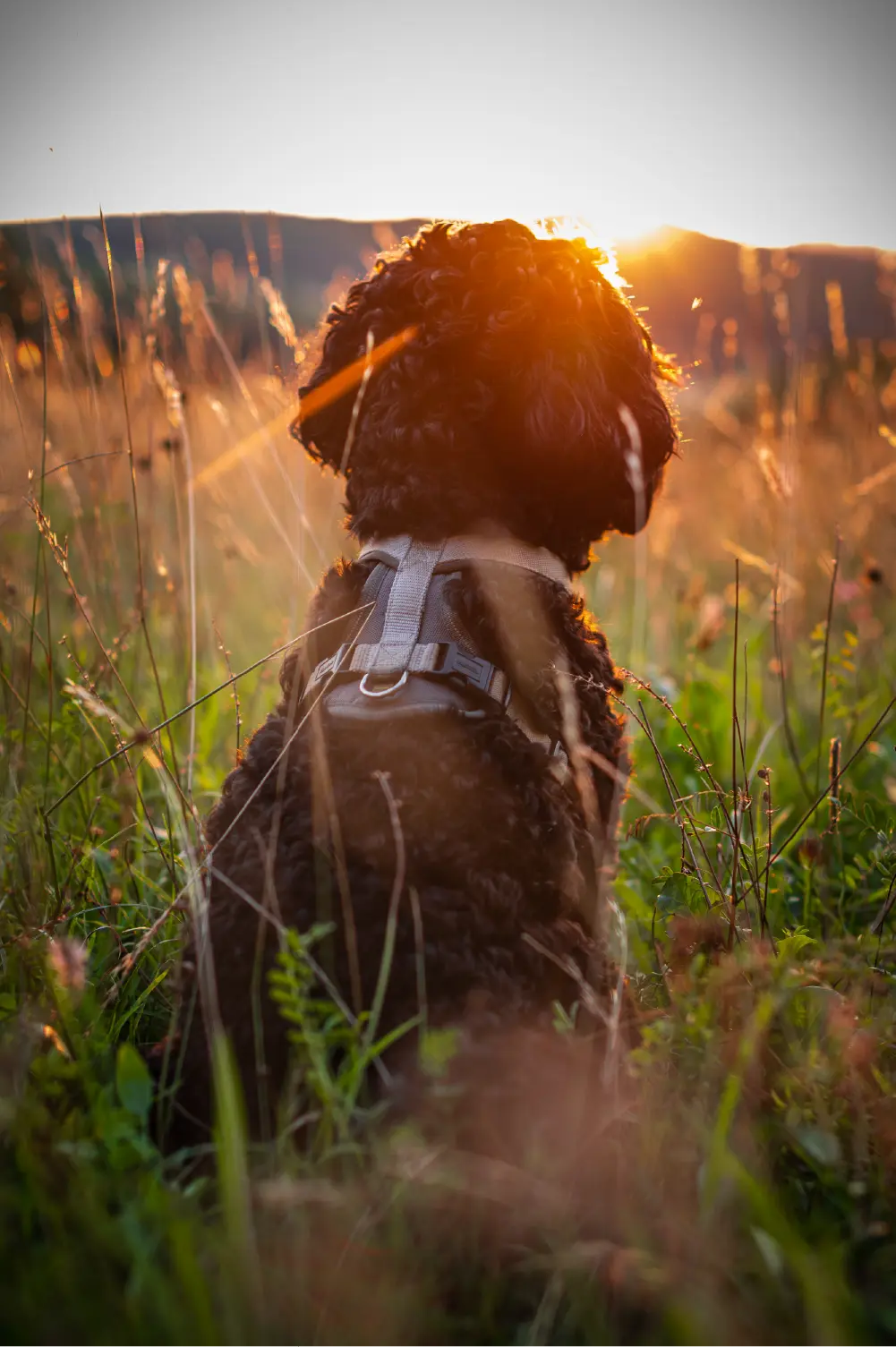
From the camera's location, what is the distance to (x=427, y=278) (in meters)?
1.97

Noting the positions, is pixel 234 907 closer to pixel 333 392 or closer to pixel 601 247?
pixel 333 392

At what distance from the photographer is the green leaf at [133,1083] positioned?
1.26 metres

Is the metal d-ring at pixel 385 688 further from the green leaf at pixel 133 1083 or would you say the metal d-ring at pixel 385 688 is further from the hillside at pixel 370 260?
the hillside at pixel 370 260

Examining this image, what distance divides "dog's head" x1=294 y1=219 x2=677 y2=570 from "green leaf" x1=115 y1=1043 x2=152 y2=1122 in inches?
45.0

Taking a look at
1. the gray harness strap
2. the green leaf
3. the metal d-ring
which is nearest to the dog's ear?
the gray harness strap

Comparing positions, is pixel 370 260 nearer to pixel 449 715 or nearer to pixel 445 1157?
pixel 449 715

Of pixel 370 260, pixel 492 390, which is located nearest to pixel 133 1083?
pixel 492 390

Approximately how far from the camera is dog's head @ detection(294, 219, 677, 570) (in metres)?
1.86

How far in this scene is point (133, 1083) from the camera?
127 centimetres

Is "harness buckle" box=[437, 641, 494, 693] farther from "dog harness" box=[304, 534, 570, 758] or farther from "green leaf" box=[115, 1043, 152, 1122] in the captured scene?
"green leaf" box=[115, 1043, 152, 1122]

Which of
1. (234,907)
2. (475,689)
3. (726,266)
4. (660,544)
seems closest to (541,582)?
(475,689)

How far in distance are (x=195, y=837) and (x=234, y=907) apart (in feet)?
2.97

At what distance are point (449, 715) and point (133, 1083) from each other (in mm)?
781

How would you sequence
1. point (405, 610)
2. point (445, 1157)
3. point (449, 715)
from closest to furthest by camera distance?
1. point (445, 1157)
2. point (449, 715)
3. point (405, 610)
